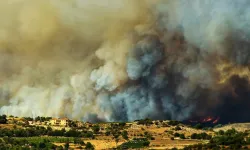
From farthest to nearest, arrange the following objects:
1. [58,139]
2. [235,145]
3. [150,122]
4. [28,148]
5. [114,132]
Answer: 1. [150,122]
2. [114,132]
3. [58,139]
4. [28,148]
5. [235,145]

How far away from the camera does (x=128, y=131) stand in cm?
9131

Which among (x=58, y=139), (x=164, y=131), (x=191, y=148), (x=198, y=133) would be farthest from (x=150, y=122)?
(x=191, y=148)

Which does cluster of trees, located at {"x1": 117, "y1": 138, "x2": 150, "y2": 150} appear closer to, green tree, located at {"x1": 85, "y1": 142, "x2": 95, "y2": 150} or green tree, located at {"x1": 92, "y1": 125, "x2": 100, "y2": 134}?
green tree, located at {"x1": 85, "y1": 142, "x2": 95, "y2": 150}

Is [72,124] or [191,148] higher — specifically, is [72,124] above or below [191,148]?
above

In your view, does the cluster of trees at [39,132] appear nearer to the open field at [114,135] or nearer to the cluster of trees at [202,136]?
the open field at [114,135]

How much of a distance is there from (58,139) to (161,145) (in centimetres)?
1686

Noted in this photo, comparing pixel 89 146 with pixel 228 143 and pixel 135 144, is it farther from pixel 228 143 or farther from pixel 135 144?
pixel 228 143

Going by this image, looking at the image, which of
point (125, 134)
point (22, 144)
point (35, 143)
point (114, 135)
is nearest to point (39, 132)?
point (35, 143)

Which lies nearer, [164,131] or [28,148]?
[28,148]

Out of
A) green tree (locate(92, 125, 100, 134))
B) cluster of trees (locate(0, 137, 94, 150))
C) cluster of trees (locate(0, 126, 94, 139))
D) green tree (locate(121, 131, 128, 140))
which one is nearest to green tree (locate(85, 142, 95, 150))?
cluster of trees (locate(0, 137, 94, 150))

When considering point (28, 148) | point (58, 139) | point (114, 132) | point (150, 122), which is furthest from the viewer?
point (150, 122)

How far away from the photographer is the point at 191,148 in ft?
224

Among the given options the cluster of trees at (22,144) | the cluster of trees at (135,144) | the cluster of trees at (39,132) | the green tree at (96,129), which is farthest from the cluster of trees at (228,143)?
the green tree at (96,129)

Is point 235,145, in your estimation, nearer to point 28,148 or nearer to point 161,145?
point 161,145
